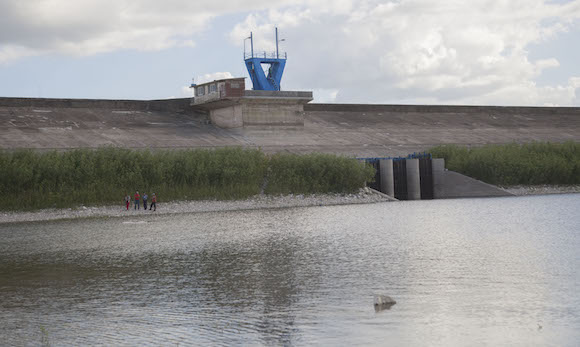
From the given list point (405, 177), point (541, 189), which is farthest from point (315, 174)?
point (541, 189)

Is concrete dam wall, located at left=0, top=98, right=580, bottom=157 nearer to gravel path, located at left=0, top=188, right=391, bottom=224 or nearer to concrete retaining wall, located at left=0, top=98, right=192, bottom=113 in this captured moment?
concrete retaining wall, located at left=0, top=98, right=192, bottom=113

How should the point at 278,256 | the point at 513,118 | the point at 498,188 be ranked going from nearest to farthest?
1. the point at 278,256
2. the point at 498,188
3. the point at 513,118

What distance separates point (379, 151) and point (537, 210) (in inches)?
1210

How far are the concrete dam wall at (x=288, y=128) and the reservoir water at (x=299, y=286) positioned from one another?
1264 inches

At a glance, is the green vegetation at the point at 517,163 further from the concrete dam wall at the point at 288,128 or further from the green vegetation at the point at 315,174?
the green vegetation at the point at 315,174

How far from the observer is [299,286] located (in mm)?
19094

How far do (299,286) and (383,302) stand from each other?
11.6ft

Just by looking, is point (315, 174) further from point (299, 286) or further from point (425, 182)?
point (299, 286)

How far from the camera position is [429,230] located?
33438mm

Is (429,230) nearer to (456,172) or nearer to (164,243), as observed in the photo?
(164,243)

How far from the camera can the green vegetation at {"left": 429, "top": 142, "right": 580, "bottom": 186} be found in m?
69.6

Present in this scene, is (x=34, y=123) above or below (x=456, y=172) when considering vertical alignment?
above

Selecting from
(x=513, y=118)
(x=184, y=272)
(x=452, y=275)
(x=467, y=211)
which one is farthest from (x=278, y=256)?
(x=513, y=118)

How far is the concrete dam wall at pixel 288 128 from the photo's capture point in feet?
218
